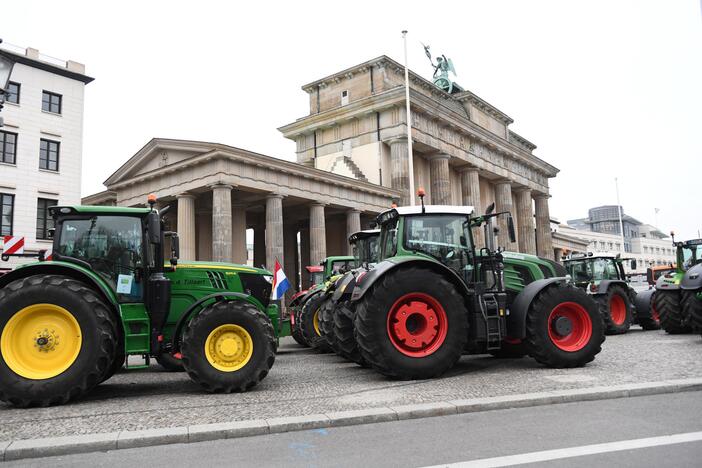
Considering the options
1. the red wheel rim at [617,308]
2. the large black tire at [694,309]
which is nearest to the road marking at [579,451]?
the large black tire at [694,309]

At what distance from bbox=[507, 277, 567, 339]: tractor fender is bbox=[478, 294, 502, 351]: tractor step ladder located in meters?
0.35

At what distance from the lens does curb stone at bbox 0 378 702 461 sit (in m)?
4.83

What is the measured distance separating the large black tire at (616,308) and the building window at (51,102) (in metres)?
28.8

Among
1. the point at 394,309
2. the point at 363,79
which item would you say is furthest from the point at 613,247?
the point at 394,309

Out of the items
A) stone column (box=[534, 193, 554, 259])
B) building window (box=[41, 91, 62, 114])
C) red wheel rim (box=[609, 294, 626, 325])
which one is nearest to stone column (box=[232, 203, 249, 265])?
building window (box=[41, 91, 62, 114])

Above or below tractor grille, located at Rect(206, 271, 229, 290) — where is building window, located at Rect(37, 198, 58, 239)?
above

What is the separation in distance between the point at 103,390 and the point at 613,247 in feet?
364

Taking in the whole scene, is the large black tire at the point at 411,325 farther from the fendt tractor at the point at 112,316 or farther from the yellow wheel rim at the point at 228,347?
the yellow wheel rim at the point at 228,347

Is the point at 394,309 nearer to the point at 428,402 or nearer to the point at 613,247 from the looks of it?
the point at 428,402

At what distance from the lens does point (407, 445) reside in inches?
187

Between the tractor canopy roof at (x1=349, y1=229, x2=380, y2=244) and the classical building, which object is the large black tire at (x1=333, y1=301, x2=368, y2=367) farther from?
the classical building

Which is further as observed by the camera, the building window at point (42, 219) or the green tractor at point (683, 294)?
the building window at point (42, 219)

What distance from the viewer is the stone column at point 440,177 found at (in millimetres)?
41406

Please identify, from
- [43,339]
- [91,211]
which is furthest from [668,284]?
[43,339]
